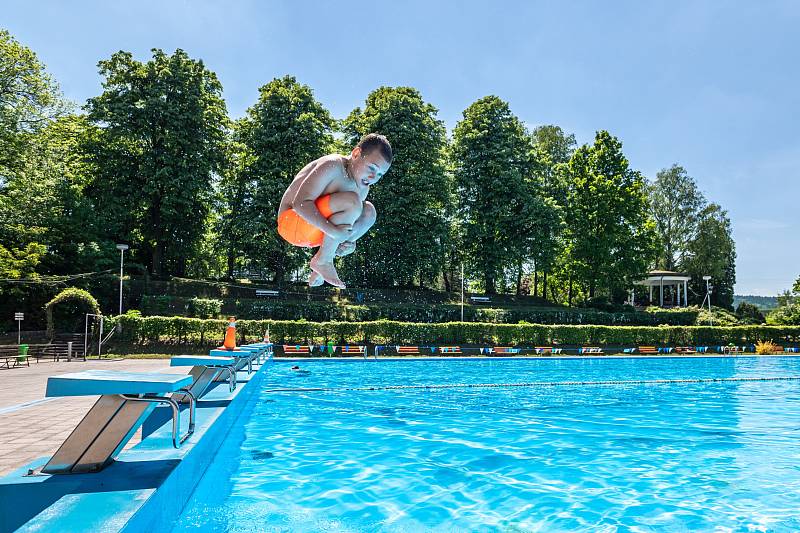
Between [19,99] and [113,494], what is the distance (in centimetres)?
3494

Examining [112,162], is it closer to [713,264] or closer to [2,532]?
[2,532]

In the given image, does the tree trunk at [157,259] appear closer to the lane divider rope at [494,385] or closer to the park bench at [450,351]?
the park bench at [450,351]

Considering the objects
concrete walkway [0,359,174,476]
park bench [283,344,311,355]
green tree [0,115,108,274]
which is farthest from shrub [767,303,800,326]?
green tree [0,115,108,274]

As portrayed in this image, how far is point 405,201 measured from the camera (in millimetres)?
37406

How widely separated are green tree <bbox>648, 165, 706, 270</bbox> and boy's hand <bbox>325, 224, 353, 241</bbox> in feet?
197

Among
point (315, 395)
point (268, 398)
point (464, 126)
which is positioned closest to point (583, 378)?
point (315, 395)

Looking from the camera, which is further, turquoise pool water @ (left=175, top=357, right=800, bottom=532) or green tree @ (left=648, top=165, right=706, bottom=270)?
green tree @ (left=648, top=165, right=706, bottom=270)

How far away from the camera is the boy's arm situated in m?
3.94

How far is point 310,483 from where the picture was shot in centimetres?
566

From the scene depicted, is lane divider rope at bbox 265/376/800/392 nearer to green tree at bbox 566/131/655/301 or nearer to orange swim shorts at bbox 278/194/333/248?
orange swim shorts at bbox 278/194/333/248

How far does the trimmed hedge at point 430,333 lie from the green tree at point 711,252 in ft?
74.3

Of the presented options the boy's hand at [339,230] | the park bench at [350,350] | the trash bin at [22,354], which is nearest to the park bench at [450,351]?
the park bench at [350,350]

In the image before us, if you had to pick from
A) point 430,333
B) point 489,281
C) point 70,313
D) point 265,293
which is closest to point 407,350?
point 430,333

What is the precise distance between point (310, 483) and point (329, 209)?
3301 mm
